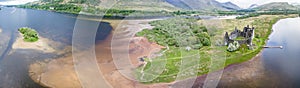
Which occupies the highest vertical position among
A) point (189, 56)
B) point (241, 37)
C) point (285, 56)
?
point (241, 37)

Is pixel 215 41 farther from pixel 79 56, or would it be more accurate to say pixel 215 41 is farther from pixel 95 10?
pixel 95 10

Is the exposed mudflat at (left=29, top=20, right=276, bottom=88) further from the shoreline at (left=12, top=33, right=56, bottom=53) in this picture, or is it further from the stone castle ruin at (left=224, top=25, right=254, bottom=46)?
the shoreline at (left=12, top=33, right=56, bottom=53)

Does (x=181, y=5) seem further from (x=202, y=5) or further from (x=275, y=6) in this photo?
(x=275, y=6)

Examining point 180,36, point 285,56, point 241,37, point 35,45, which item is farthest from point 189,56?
point 35,45

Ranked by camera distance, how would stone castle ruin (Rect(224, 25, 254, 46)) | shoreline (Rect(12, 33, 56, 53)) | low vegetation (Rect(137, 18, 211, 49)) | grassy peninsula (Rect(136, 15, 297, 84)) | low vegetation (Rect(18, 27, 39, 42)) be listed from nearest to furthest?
grassy peninsula (Rect(136, 15, 297, 84))
low vegetation (Rect(137, 18, 211, 49))
shoreline (Rect(12, 33, 56, 53))
stone castle ruin (Rect(224, 25, 254, 46))
low vegetation (Rect(18, 27, 39, 42))

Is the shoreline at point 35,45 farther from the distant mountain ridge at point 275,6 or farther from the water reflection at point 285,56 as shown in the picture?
the distant mountain ridge at point 275,6

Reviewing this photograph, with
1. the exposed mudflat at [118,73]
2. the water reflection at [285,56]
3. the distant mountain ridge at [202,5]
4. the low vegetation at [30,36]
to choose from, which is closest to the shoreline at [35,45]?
the low vegetation at [30,36]

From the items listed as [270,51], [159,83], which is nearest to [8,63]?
[159,83]

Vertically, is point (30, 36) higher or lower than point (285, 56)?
lower

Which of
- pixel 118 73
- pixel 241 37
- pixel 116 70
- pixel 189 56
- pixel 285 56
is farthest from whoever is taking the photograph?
pixel 241 37

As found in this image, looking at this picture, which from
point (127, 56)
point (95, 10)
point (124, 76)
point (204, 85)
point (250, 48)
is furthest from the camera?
point (95, 10)

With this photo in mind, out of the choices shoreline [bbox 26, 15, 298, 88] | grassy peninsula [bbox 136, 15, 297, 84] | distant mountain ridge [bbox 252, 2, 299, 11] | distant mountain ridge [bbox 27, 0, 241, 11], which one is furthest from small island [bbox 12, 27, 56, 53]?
distant mountain ridge [bbox 252, 2, 299, 11]
